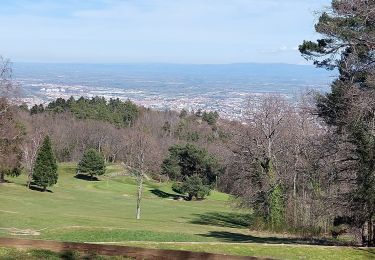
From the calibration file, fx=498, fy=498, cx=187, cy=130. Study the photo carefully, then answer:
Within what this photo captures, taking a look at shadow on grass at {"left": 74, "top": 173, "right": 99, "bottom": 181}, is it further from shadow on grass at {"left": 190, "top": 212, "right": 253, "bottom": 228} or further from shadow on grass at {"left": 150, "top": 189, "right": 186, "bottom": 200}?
shadow on grass at {"left": 190, "top": 212, "right": 253, "bottom": 228}

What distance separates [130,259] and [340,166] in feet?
41.3

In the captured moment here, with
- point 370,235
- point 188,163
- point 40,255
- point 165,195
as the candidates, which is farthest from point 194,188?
point 40,255

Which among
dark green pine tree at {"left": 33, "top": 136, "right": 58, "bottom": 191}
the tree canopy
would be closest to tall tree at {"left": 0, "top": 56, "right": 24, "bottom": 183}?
dark green pine tree at {"left": 33, "top": 136, "right": 58, "bottom": 191}

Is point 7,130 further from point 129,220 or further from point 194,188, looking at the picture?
point 194,188

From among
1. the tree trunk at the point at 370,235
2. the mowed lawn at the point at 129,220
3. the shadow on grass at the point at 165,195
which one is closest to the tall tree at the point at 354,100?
the tree trunk at the point at 370,235

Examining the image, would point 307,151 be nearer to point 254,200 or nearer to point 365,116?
point 254,200

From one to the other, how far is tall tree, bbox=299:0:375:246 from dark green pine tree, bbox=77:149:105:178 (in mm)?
42541

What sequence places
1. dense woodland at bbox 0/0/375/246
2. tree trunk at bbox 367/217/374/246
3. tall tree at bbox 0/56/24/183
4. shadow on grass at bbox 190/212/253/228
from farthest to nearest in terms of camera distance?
shadow on grass at bbox 190/212/253/228 < tall tree at bbox 0/56/24/183 < tree trunk at bbox 367/217/374/246 < dense woodland at bbox 0/0/375/246

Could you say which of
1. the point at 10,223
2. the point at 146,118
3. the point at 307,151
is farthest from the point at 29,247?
the point at 146,118

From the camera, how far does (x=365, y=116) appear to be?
1553cm

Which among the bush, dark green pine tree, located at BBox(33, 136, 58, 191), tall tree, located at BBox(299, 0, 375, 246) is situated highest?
tall tree, located at BBox(299, 0, 375, 246)

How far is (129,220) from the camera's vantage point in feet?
94.1

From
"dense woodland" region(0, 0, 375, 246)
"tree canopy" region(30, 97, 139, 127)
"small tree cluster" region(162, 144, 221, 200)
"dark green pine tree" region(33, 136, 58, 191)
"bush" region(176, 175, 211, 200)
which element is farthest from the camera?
"tree canopy" region(30, 97, 139, 127)

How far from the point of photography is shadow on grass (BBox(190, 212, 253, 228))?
112 ft
